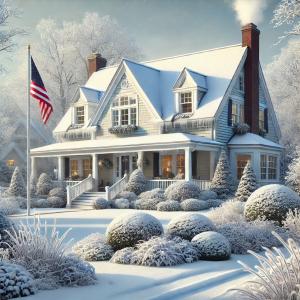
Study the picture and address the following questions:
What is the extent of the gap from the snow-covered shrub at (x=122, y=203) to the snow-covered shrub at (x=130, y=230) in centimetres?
1204

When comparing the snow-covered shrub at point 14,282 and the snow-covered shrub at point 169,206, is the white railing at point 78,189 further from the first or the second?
the snow-covered shrub at point 14,282

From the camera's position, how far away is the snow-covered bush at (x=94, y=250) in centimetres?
882

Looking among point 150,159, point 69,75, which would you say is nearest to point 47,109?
point 150,159

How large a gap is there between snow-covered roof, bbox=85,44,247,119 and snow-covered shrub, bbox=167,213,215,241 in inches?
613

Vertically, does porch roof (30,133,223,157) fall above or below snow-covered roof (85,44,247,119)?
below

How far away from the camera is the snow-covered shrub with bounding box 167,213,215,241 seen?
9.66 meters

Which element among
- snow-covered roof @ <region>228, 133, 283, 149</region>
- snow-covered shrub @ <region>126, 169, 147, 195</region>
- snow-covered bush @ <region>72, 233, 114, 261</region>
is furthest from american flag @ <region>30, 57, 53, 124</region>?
snow-covered roof @ <region>228, 133, 283, 149</region>

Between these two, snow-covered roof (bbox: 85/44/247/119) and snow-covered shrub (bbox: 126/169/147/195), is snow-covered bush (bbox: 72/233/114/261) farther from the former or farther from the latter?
snow-covered roof (bbox: 85/44/247/119)

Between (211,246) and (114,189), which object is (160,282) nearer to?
(211,246)

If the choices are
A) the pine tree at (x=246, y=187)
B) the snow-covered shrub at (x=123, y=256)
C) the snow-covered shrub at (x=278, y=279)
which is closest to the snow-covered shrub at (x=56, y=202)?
the pine tree at (x=246, y=187)

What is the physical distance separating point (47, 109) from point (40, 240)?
11.9 metres

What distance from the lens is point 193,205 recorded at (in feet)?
62.5

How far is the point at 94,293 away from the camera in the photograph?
6.20 m

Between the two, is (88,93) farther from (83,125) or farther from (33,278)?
(33,278)
